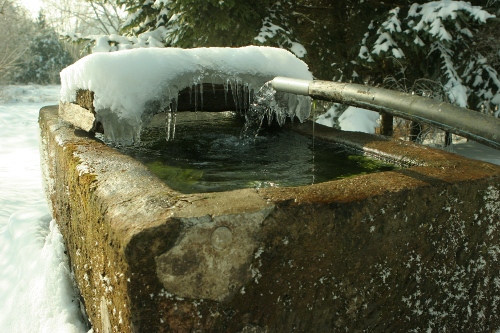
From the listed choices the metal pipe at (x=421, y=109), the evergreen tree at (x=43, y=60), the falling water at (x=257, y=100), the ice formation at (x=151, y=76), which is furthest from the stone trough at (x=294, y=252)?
A: the evergreen tree at (x=43, y=60)

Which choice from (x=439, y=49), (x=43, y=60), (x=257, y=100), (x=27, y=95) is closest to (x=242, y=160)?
(x=257, y=100)

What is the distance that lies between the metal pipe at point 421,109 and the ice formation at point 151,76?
0.99 m

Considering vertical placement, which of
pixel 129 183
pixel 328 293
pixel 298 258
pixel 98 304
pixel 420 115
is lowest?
pixel 98 304

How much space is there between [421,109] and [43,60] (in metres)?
25.0

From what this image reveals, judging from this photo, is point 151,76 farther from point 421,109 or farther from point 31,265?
point 421,109

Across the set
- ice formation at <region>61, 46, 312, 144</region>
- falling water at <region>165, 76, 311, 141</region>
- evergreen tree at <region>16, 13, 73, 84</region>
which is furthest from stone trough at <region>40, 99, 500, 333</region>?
evergreen tree at <region>16, 13, 73, 84</region>

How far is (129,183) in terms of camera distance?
1.60 metres

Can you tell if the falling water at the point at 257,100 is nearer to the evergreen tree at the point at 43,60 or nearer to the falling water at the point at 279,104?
the falling water at the point at 279,104

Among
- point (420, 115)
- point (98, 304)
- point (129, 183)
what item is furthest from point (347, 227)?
point (98, 304)

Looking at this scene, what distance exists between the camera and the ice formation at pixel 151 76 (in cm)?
239

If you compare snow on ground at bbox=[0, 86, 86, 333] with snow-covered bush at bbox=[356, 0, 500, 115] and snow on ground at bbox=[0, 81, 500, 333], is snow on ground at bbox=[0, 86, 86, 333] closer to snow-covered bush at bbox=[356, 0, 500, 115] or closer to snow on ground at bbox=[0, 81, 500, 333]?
snow on ground at bbox=[0, 81, 500, 333]

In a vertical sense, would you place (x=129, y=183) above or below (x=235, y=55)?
below

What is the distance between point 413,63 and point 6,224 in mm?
4921

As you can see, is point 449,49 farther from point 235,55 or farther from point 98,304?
point 98,304
